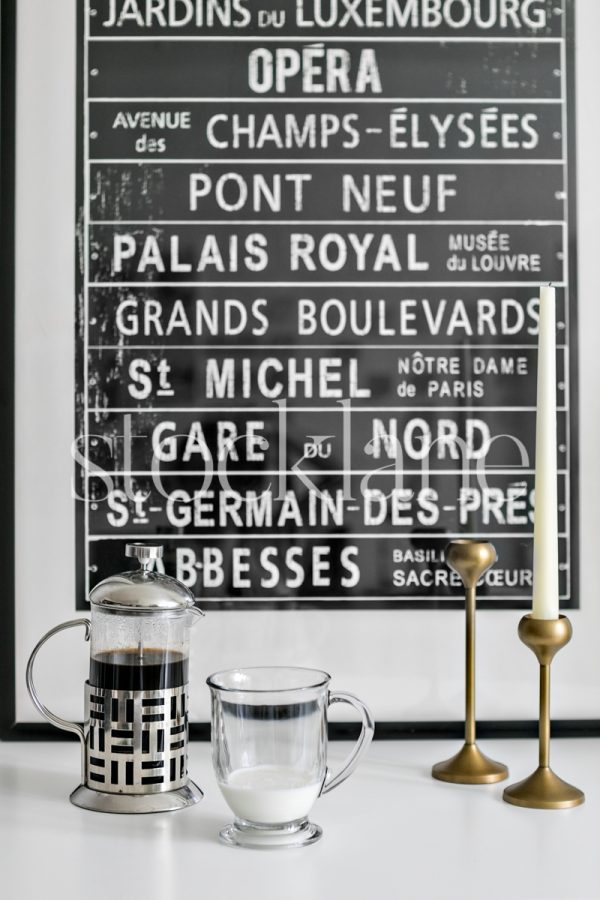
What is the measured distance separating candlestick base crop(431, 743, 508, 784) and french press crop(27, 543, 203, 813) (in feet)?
0.78

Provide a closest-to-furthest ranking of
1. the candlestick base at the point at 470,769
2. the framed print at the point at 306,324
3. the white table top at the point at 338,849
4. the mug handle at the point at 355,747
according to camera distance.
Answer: the white table top at the point at 338,849
the mug handle at the point at 355,747
the candlestick base at the point at 470,769
the framed print at the point at 306,324

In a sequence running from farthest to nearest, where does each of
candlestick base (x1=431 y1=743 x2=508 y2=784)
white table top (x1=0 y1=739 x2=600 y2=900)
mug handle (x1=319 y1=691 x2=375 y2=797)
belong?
candlestick base (x1=431 y1=743 x2=508 y2=784), mug handle (x1=319 y1=691 x2=375 y2=797), white table top (x1=0 y1=739 x2=600 y2=900)

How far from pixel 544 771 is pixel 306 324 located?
20.8 inches

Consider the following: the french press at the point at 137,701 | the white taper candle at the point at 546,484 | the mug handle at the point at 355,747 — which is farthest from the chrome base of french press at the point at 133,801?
the white taper candle at the point at 546,484

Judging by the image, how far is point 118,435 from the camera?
1.03 metres

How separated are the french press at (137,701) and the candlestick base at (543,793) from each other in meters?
0.29

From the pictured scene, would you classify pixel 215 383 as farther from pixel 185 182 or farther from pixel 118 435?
pixel 185 182

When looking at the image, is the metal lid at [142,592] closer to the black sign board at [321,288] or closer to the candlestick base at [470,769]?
the black sign board at [321,288]

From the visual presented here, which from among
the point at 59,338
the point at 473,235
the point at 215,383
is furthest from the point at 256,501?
the point at 473,235

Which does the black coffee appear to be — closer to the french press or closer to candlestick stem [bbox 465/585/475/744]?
the french press

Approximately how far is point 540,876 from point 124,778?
1.18ft

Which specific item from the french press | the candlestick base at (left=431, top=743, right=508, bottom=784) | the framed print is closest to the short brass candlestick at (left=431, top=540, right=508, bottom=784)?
the candlestick base at (left=431, top=743, right=508, bottom=784)

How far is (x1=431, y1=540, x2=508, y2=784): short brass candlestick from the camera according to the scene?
862mm

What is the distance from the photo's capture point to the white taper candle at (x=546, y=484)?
813 millimetres
